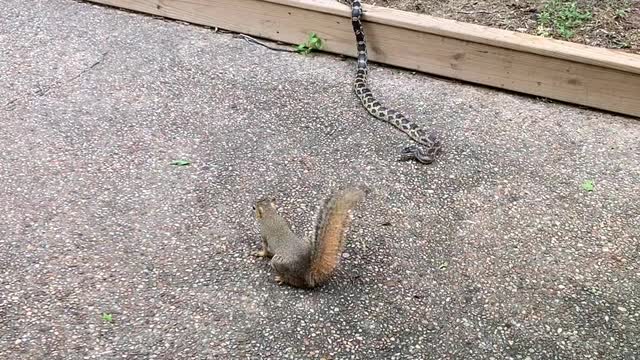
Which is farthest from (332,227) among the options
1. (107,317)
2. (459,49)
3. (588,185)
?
(459,49)

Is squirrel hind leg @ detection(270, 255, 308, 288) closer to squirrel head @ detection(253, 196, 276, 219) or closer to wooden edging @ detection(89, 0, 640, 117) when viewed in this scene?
squirrel head @ detection(253, 196, 276, 219)

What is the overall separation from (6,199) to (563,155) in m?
3.37

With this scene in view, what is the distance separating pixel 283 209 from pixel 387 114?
1219 millimetres

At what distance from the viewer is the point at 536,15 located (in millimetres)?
5461

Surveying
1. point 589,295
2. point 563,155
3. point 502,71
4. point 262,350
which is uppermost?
point 502,71

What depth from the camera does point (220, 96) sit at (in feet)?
16.6

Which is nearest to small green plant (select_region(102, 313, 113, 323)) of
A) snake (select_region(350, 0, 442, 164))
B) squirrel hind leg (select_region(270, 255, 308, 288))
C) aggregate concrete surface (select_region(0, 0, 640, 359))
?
aggregate concrete surface (select_region(0, 0, 640, 359))

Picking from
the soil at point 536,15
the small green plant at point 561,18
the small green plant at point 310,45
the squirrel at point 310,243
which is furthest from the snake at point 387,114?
the small green plant at point 561,18

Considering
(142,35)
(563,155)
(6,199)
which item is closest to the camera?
(6,199)

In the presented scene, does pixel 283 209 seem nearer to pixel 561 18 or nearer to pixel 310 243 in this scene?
pixel 310 243

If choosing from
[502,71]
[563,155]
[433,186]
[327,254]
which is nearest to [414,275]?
[327,254]

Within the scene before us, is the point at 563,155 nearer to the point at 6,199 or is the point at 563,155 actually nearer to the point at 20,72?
the point at 6,199

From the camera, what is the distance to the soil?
518 cm

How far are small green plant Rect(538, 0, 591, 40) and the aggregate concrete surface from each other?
60 centimetres
